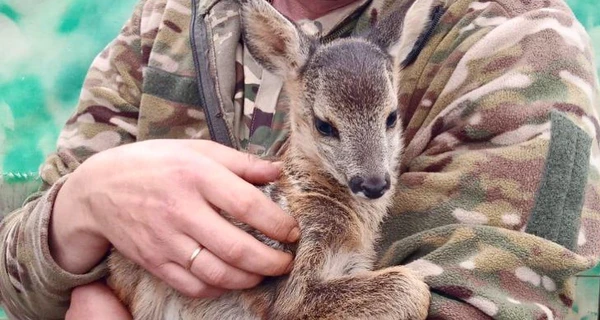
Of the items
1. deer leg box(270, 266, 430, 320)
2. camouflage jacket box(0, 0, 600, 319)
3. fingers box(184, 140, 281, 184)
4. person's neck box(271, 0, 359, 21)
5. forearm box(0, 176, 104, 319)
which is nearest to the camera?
camouflage jacket box(0, 0, 600, 319)

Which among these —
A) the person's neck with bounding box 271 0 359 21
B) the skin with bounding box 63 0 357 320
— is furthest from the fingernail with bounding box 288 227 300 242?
the person's neck with bounding box 271 0 359 21

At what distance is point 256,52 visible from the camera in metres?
1.90

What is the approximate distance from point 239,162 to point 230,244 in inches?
9.8

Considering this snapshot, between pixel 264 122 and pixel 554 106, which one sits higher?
pixel 554 106

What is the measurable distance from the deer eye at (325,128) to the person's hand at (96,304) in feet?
2.30

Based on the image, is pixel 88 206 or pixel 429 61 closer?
pixel 88 206

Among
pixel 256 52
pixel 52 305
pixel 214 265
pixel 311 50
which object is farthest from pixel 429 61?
pixel 52 305

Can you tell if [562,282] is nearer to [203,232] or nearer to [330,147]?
[330,147]

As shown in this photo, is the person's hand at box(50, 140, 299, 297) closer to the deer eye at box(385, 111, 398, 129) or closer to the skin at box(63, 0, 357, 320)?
the skin at box(63, 0, 357, 320)

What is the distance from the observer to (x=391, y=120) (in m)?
1.74

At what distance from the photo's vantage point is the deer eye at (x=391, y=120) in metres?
1.73

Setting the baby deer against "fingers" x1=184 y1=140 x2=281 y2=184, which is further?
"fingers" x1=184 y1=140 x2=281 y2=184

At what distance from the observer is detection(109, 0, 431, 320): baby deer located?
159 cm

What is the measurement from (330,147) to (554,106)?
0.54 metres
